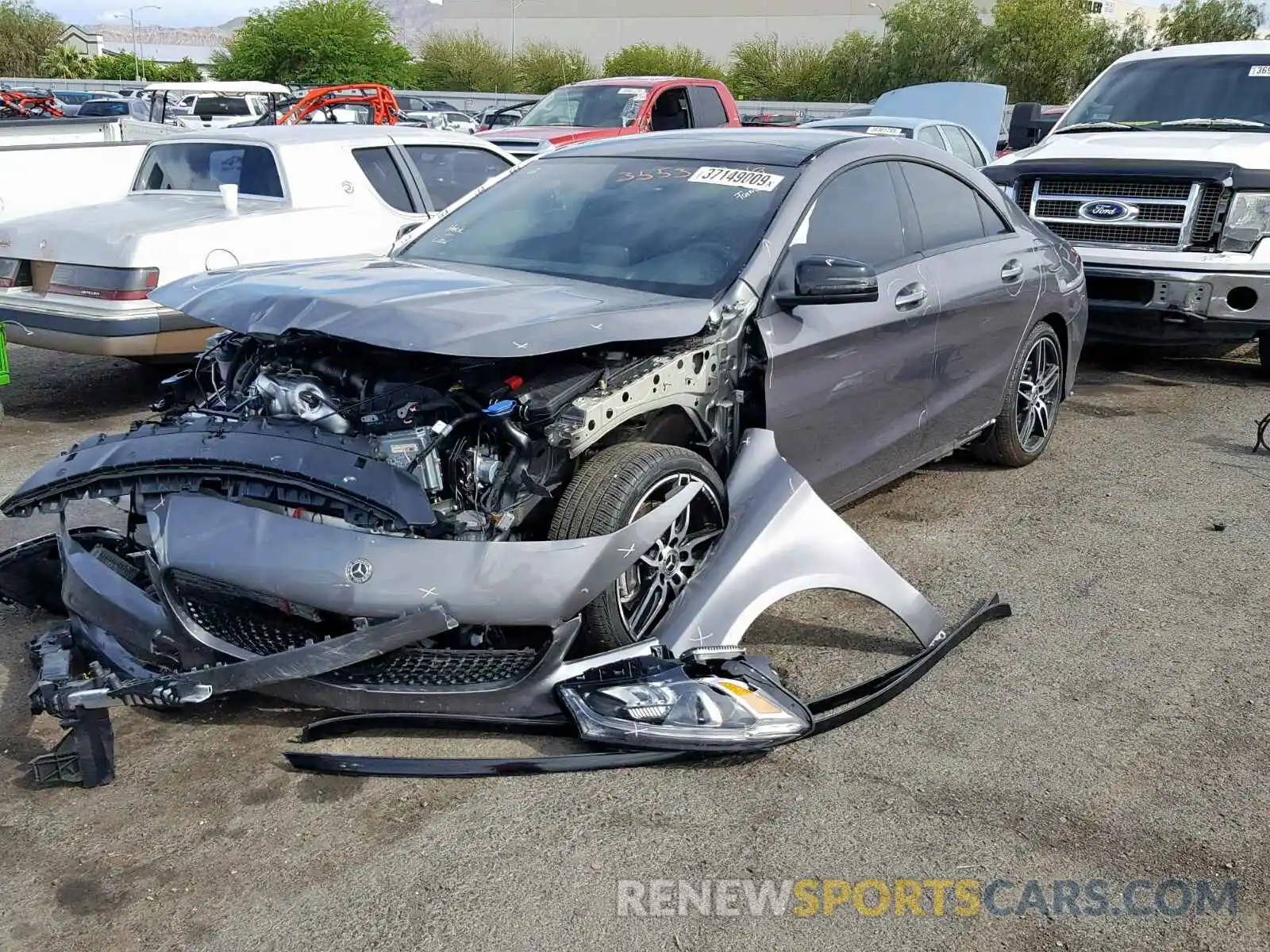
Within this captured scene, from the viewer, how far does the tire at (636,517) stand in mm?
3738

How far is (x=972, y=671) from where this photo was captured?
423 cm

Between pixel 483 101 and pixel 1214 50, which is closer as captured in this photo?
pixel 1214 50

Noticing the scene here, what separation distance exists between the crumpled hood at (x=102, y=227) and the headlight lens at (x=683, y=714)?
4.86 meters

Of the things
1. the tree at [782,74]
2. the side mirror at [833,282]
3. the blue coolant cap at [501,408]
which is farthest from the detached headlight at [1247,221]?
the tree at [782,74]

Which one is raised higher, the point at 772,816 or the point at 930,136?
the point at 930,136

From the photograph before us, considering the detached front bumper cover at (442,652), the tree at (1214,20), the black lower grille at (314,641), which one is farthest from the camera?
the tree at (1214,20)

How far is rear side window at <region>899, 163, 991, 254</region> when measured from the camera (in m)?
5.43

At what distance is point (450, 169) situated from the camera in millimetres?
8750

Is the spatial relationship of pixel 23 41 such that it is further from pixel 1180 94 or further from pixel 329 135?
pixel 1180 94

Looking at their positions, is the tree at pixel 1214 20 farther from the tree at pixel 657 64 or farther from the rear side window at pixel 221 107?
the rear side window at pixel 221 107

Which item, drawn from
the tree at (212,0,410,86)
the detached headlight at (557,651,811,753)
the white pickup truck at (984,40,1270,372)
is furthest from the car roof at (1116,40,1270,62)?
the tree at (212,0,410,86)

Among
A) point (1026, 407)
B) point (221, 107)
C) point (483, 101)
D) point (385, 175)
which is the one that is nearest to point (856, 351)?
point (1026, 407)

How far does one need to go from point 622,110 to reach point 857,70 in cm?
4101

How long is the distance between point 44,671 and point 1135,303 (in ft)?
23.2
